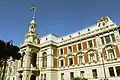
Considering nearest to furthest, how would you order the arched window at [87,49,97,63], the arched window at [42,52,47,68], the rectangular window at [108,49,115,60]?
the rectangular window at [108,49,115,60] → the arched window at [87,49,97,63] → the arched window at [42,52,47,68]

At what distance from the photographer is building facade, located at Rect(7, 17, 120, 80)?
29062 mm

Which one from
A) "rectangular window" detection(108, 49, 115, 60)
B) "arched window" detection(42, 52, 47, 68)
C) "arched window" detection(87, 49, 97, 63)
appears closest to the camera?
"rectangular window" detection(108, 49, 115, 60)

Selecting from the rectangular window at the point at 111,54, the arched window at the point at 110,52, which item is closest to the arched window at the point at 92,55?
the arched window at the point at 110,52

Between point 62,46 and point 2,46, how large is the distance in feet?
66.8

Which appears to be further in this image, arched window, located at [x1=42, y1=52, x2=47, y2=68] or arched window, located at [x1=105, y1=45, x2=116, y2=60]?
arched window, located at [x1=42, y1=52, x2=47, y2=68]

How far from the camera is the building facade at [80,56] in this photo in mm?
29062

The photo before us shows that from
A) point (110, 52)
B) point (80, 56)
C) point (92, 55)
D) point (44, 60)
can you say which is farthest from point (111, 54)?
point (44, 60)

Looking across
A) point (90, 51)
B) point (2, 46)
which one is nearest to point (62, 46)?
point (90, 51)

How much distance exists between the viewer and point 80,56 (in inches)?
1344

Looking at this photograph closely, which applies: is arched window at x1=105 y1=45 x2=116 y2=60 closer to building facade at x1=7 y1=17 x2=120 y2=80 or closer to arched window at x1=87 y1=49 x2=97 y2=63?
building facade at x1=7 y1=17 x2=120 y2=80

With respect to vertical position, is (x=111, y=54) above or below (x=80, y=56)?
below

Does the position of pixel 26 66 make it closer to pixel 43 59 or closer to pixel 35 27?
pixel 43 59

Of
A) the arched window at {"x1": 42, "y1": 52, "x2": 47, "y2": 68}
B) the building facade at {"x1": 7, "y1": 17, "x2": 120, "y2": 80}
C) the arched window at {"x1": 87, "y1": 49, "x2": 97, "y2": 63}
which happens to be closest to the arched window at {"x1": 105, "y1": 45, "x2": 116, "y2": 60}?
the building facade at {"x1": 7, "y1": 17, "x2": 120, "y2": 80}

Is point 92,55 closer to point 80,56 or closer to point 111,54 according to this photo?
point 80,56
